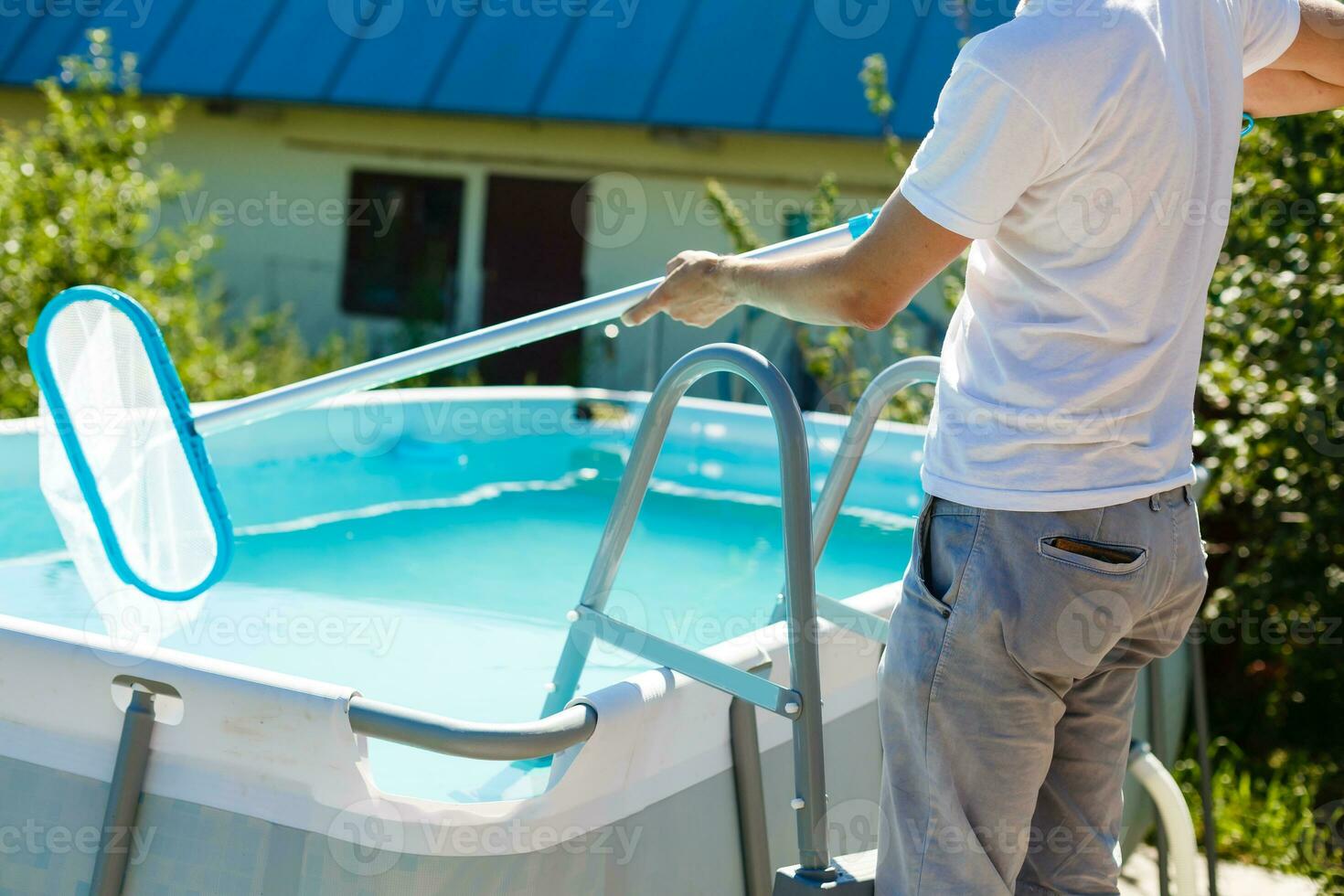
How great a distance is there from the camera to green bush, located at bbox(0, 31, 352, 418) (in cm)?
624

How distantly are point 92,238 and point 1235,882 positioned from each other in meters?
5.46

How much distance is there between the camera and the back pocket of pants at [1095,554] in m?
1.67

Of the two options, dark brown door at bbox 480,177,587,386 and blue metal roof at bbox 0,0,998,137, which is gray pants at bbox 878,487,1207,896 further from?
dark brown door at bbox 480,177,587,386

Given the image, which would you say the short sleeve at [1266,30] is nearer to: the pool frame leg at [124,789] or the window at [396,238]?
the pool frame leg at [124,789]

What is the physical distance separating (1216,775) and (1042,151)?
355cm

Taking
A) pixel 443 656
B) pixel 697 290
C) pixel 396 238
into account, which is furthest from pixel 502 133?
pixel 697 290

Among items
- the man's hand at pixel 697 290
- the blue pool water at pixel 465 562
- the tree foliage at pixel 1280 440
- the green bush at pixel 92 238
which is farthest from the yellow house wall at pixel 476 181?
the man's hand at pixel 697 290

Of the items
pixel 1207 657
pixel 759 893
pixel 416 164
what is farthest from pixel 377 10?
pixel 759 893

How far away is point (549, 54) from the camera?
34.1 ft

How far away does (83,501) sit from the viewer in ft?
9.67

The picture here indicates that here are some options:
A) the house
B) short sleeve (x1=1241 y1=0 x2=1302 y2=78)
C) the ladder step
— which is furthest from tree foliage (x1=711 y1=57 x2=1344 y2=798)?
the house

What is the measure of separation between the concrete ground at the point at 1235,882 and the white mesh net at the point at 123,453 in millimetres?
2608

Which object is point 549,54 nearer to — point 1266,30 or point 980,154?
point 1266,30

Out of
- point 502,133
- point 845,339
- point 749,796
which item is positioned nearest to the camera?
point 749,796
